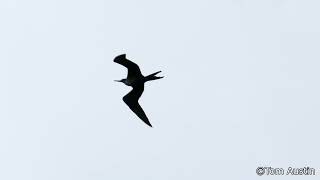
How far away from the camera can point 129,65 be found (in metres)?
59.0

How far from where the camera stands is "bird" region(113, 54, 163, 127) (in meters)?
58.6

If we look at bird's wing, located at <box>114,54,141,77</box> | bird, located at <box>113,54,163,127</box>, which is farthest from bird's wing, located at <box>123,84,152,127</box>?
bird's wing, located at <box>114,54,141,77</box>

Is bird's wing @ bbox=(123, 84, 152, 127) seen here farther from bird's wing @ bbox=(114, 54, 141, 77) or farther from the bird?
bird's wing @ bbox=(114, 54, 141, 77)

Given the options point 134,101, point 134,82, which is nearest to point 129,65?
point 134,82

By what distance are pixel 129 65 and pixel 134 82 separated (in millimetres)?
2133

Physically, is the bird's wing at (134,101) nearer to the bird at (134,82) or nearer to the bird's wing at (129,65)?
the bird at (134,82)

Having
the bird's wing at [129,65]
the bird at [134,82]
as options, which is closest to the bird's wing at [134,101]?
the bird at [134,82]

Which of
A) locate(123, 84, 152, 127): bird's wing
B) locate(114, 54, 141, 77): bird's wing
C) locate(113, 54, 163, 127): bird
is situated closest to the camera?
locate(114, 54, 141, 77): bird's wing

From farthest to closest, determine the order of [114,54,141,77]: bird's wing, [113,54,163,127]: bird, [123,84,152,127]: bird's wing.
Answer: [123,84,152,127]: bird's wing < [113,54,163,127]: bird < [114,54,141,77]: bird's wing

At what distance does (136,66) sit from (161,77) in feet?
5.57

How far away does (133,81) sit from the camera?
60812mm

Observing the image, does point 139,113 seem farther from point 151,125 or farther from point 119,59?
point 119,59

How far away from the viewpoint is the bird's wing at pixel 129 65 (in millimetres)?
57431

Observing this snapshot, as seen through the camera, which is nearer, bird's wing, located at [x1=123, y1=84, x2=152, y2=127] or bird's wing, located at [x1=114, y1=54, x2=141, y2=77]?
bird's wing, located at [x1=114, y1=54, x2=141, y2=77]
